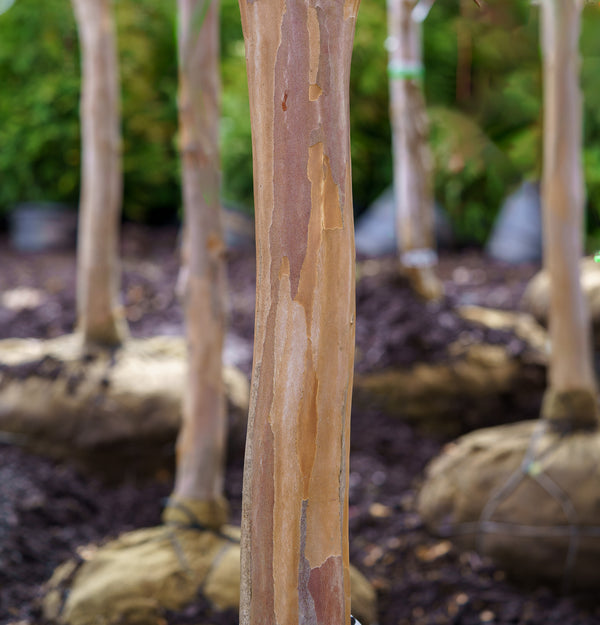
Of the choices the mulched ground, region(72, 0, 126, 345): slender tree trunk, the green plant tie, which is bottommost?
the mulched ground

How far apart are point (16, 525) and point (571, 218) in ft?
6.69

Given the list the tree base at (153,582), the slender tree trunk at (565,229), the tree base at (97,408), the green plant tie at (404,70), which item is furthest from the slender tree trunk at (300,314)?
the green plant tie at (404,70)

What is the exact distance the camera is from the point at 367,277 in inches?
167

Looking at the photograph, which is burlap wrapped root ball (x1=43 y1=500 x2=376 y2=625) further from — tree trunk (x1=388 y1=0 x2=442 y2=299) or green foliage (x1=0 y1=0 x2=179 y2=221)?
green foliage (x1=0 y1=0 x2=179 y2=221)

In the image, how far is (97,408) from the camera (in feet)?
9.31

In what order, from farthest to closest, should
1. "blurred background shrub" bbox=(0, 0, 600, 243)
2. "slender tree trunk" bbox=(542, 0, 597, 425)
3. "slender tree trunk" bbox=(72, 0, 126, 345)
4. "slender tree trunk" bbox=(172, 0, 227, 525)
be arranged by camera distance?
"blurred background shrub" bbox=(0, 0, 600, 243) < "slender tree trunk" bbox=(72, 0, 126, 345) < "slender tree trunk" bbox=(542, 0, 597, 425) < "slender tree trunk" bbox=(172, 0, 227, 525)

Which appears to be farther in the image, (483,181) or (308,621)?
(483,181)

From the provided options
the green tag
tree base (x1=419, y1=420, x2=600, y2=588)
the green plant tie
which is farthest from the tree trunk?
the green tag

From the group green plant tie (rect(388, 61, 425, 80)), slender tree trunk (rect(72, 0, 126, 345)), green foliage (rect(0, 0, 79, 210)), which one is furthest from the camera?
green foliage (rect(0, 0, 79, 210))

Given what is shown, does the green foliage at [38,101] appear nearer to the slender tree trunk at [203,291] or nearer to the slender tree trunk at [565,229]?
the slender tree trunk at [203,291]

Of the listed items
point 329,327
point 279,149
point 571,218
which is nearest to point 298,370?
point 329,327

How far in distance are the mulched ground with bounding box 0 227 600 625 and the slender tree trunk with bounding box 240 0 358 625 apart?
33.2 inches

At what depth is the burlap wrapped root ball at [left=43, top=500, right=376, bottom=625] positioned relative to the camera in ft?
6.03

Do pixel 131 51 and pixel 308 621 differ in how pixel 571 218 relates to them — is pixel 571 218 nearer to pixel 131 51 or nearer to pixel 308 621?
pixel 308 621
